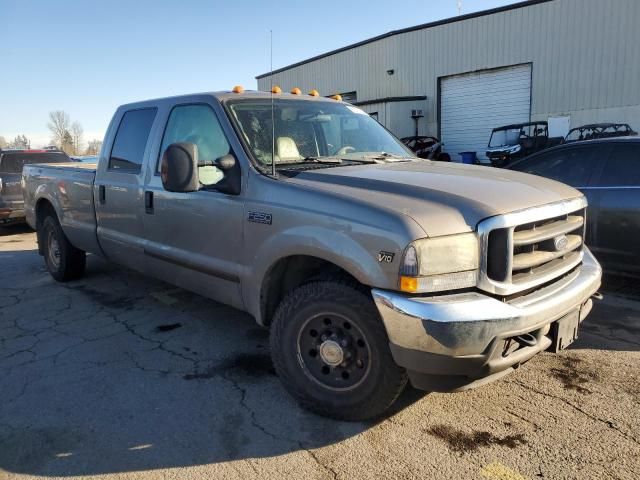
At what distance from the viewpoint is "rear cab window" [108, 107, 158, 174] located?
460 cm

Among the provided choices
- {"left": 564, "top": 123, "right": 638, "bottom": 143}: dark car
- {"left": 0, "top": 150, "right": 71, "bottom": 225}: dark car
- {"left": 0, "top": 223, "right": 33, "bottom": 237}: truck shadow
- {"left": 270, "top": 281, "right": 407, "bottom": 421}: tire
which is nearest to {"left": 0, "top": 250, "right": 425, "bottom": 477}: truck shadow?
{"left": 270, "top": 281, "right": 407, "bottom": 421}: tire

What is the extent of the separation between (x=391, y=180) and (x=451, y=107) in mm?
20787

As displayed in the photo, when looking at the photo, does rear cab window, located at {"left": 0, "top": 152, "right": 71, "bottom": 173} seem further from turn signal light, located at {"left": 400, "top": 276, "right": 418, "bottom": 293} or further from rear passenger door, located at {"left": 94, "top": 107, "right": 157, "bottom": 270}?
turn signal light, located at {"left": 400, "top": 276, "right": 418, "bottom": 293}

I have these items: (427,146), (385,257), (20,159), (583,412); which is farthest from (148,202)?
(427,146)

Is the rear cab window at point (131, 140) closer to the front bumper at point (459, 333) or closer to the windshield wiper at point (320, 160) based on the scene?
the windshield wiper at point (320, 160)

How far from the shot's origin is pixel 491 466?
2.61 m

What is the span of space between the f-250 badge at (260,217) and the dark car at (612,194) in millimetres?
3614

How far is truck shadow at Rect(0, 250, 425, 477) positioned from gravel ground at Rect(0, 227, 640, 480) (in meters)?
0.01

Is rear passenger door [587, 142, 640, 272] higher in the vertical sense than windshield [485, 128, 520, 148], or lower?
lower

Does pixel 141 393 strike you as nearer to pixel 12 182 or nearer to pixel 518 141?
pixel 12 182

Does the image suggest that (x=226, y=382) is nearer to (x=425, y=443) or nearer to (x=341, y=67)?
(x=425, y=443)

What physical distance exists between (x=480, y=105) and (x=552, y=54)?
3.34 m

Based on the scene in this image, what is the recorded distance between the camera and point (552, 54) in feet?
61.3

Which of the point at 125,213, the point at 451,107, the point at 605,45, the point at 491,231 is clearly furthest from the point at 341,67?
the point at 491,231
